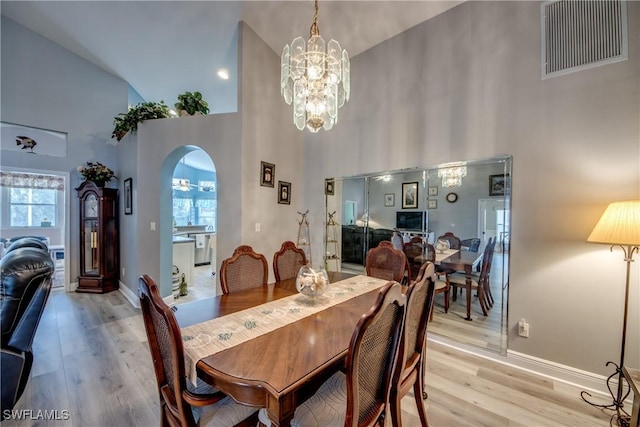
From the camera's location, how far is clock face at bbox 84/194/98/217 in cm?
424

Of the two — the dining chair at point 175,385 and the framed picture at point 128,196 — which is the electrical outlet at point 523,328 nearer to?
the dining chair at point 175,385

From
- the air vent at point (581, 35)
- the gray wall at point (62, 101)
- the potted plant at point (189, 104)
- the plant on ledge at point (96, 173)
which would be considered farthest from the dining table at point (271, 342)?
the gray wall at point (62, 101)

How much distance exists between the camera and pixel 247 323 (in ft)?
4.45

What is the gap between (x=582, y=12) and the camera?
1.97 meters

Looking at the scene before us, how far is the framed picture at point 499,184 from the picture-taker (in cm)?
224

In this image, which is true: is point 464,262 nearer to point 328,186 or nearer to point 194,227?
point 328,186

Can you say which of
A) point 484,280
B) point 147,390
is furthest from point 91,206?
point 484,280

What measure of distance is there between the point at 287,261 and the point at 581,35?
308 cm

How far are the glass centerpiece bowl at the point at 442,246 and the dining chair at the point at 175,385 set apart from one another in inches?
91.6

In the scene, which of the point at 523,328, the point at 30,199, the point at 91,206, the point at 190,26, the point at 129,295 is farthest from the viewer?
the point at 30,199

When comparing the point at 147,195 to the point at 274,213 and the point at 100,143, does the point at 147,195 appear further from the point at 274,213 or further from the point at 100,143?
the point at 100,143

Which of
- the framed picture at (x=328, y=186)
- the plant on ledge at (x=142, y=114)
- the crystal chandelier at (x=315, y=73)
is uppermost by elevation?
the plant on ledge at (x=142, y=114)

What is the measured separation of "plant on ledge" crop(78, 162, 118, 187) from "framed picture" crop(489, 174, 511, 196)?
220 inches

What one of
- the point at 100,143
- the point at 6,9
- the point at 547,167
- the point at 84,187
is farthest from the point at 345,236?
the point at 6,9
